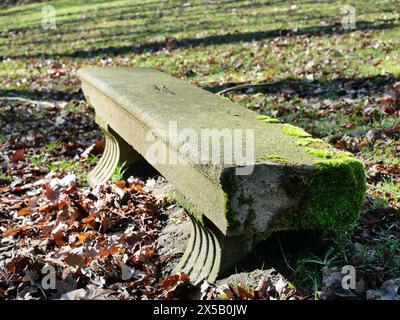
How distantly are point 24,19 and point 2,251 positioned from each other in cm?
1689

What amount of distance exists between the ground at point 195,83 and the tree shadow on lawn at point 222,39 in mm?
36

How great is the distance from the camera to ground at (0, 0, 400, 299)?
3.52m

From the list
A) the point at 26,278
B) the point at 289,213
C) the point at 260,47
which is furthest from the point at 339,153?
the point at 260,47

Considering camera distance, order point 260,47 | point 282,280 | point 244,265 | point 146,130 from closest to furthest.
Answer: point 282,280
point 244,265
point 146,130
point 260,47

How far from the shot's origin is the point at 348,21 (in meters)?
11.0

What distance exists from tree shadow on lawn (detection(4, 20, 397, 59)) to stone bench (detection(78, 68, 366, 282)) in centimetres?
675

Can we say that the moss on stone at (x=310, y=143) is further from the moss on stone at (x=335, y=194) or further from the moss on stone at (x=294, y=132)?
the moss on stone at (x=335, y=194)

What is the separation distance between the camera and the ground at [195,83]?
11.5 feet

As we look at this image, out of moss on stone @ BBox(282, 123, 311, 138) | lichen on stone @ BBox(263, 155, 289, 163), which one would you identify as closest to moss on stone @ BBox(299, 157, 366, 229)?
lichen on stone @ BBox(263, 155, 289, 163)

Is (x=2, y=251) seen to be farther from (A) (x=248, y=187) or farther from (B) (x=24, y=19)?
(B) (x=24, y=19)

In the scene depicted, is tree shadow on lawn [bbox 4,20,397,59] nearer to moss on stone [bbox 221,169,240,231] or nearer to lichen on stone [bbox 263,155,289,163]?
lichen on stone [bbox 263,155,289,163]

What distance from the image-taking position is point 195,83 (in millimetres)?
8945

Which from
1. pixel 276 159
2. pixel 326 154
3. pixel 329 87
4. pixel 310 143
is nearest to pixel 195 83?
pixel 329 87

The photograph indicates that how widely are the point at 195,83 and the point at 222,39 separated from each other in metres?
2.87
